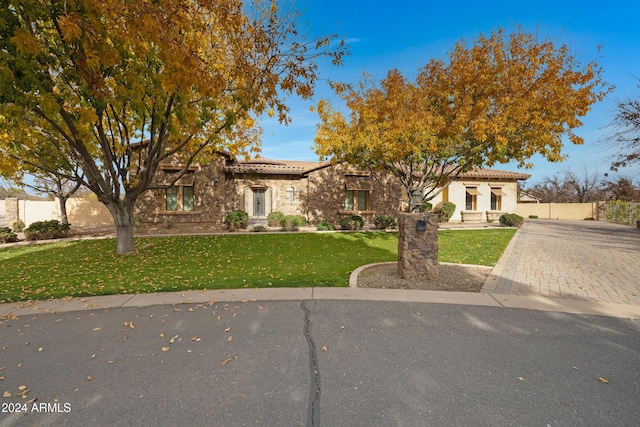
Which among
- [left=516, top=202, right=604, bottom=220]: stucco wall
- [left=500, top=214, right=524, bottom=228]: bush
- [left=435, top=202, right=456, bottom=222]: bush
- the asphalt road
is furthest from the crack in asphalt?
[left=516, top=202, right=604, bottom=220]: stucco wall

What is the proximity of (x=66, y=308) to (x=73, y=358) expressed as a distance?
2.17 meters

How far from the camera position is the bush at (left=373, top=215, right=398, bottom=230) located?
17281 mm

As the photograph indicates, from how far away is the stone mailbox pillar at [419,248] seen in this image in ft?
20.7

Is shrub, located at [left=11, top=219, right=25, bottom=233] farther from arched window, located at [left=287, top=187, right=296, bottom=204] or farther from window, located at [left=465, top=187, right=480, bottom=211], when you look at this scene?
window, located at [left=465, top=187, right=480, bottom=211]

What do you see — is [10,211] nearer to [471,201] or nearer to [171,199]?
[171,199]

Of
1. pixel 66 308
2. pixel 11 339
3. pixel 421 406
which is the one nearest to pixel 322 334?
pixel 421 406

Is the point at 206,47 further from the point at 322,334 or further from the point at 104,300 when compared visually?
the point at 322,334

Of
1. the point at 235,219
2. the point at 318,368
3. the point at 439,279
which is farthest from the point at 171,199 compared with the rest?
the point at 318,368

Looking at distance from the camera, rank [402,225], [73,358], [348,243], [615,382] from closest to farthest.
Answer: [615,382] → [73,358] → [402,225] → [348,243]

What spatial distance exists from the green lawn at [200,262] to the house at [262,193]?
328 centimetres

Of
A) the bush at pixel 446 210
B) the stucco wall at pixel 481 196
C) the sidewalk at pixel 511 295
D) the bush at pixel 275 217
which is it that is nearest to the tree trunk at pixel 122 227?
the sidewalk at pixel 511 295

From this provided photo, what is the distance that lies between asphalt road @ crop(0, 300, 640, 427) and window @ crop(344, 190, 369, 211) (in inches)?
564

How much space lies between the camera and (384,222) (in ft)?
56.9

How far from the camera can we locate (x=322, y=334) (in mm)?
3777
